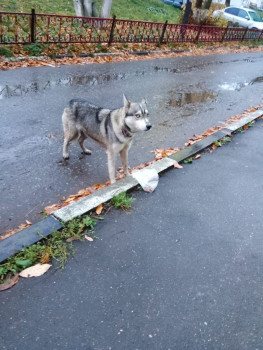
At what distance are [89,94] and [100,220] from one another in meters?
4.84

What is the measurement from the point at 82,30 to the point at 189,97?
5.39 metres

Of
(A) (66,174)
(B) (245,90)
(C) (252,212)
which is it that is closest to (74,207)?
(A) (66,174)

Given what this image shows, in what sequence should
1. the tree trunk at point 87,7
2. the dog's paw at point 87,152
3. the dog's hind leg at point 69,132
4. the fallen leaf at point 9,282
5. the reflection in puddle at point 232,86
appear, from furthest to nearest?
the tree trunk at point 87,7, the reflection in puddle at point 232,86, the dog's paw at point 87,152, the dog's hind leg at point 69,132, the fallen leaf at point 9,282

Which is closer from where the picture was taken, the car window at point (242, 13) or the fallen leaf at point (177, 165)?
the fallen leaf at point (177, 165)

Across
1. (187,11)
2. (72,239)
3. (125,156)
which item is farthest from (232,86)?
(187,11)

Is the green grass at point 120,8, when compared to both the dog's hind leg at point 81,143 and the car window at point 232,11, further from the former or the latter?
the dog's hind leg at point 81,143

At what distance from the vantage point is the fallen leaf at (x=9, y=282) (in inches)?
96.2

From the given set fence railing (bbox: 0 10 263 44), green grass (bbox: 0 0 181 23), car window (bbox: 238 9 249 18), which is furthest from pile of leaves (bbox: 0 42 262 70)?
→ car window (bbox: 238 9 249 18)

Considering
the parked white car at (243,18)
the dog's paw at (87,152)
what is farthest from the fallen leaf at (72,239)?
the parked white car at (243,18)

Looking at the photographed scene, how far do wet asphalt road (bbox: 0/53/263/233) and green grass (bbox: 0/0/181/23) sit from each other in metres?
8.46

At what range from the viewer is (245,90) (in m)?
10.2

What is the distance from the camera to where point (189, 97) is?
27.7 feet

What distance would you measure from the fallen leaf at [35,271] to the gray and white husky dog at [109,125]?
5.55 feet

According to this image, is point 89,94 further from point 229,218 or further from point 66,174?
point 229,218
